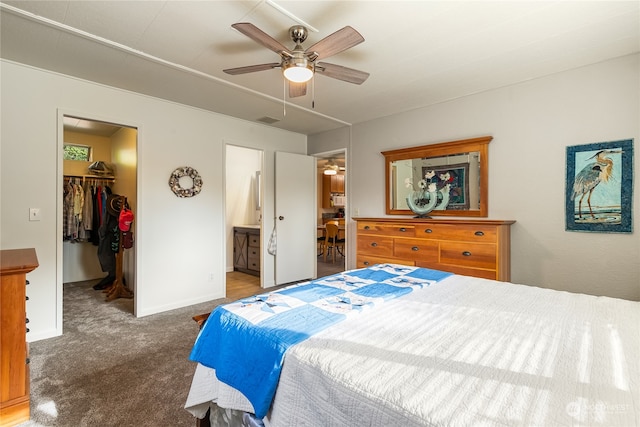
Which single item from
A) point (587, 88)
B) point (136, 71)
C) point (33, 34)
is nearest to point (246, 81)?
point (136, 71)

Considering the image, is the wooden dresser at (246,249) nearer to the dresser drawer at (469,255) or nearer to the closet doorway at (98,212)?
the closet doorway at (98,212)

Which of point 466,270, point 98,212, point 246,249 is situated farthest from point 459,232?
point 98,212

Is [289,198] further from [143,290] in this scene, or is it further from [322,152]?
[143,290]

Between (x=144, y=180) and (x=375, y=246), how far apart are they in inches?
108

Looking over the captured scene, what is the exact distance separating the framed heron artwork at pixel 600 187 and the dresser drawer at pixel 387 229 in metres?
1.39

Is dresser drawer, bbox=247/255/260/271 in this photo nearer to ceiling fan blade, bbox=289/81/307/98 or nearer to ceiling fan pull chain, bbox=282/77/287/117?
ceiling fan pull chain, bbox=282/77/287/117

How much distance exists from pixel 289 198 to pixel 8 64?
10.7 ft

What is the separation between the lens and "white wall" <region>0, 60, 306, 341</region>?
264cm

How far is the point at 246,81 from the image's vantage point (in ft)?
9.71

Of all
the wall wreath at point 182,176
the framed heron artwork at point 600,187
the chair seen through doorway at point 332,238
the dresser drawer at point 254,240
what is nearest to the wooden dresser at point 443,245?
the framed heron artwork at point 600,187

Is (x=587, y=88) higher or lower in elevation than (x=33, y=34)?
lower

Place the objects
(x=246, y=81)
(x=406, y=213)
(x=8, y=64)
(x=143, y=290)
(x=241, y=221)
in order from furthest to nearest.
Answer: (x=241, y=221), (x=406, y=213), (x=143, y=290), (x=246, y=81), (x=8, y=64)

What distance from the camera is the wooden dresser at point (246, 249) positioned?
5098mm

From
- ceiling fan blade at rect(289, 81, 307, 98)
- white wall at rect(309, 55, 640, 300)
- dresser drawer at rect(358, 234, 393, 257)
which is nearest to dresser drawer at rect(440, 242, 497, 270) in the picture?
white wall at rect(309, 55, 640, 300)
